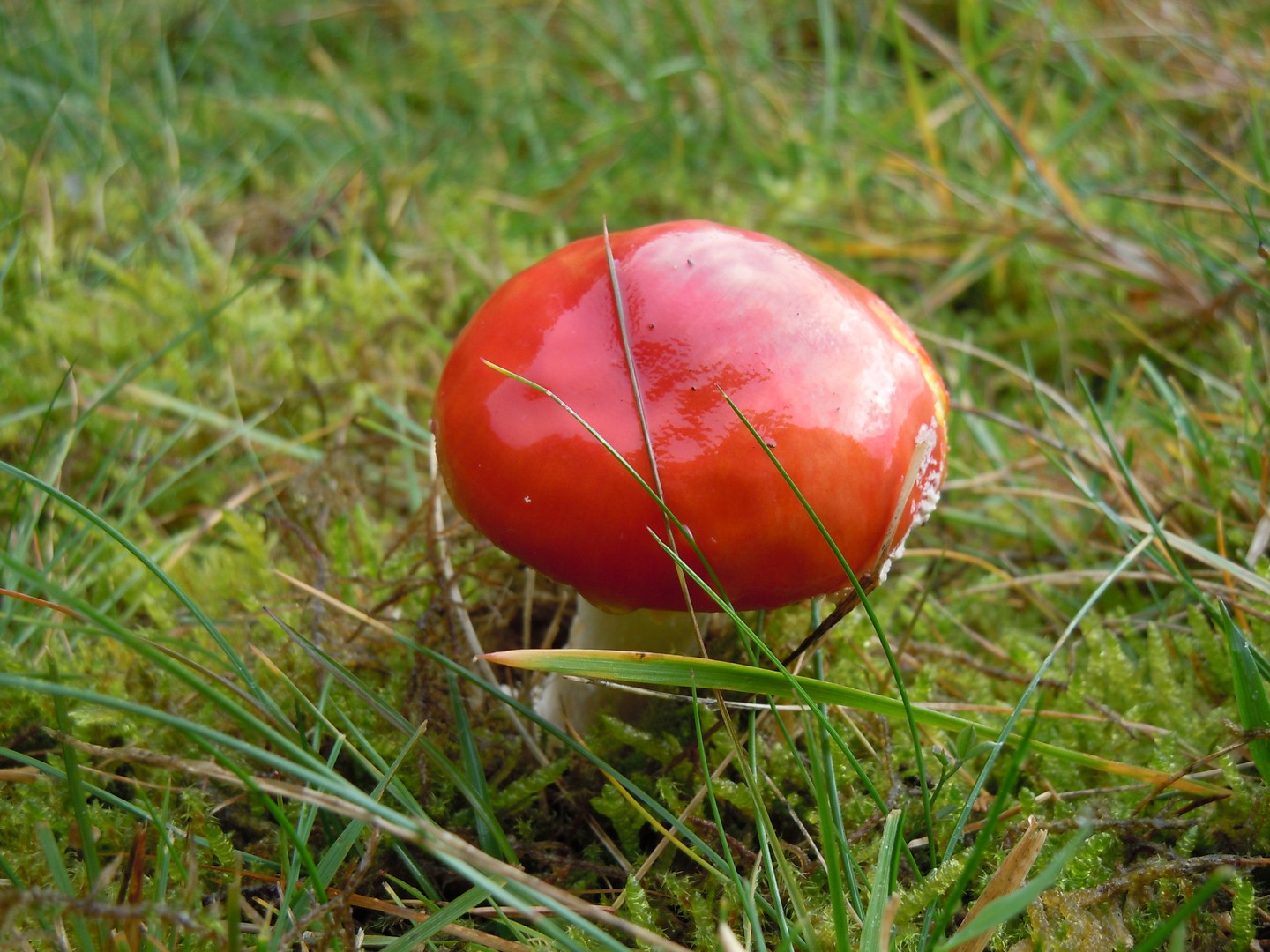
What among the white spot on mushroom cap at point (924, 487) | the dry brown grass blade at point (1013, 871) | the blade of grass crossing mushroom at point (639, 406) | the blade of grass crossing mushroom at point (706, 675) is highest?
the blade of grass crossing mushroom at point (639, 406)

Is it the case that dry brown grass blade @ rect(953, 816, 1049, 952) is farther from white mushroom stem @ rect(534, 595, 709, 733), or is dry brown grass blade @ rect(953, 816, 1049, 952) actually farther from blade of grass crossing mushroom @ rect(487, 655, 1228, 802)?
white mushroom stem @ rect(534, 595, 709, 733)

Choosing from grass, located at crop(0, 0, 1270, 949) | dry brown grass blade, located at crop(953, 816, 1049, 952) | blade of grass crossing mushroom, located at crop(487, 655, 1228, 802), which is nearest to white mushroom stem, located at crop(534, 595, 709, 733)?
grass, located at crop(0, 0, 1270, 949)

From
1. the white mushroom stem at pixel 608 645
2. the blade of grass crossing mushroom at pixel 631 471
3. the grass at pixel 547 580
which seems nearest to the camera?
the blade of grass crossing mushroom at pixel 631 471

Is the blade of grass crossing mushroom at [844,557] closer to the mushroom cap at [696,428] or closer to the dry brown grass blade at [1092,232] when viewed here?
the mushroom cap at [696,428]

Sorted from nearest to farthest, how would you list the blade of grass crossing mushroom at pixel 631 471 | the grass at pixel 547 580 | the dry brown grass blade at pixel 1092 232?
1. the blade of grass crossing mushroom at pixel 631 471
2. the grass at pixel 547 580
3. the dry brown grass blade at pixel 1092 232

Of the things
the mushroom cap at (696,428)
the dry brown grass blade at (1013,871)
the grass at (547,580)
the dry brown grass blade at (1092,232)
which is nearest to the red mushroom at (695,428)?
the mushroom cap at (696,428)

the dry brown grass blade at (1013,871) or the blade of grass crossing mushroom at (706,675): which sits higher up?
the blade of grass crossing mushroom at (706,675)

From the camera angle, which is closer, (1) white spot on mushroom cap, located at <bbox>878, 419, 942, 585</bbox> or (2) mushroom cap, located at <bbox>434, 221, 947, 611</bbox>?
(2) mushroom cap, located at <bbox>434, 221, 947, 611</bbox>
